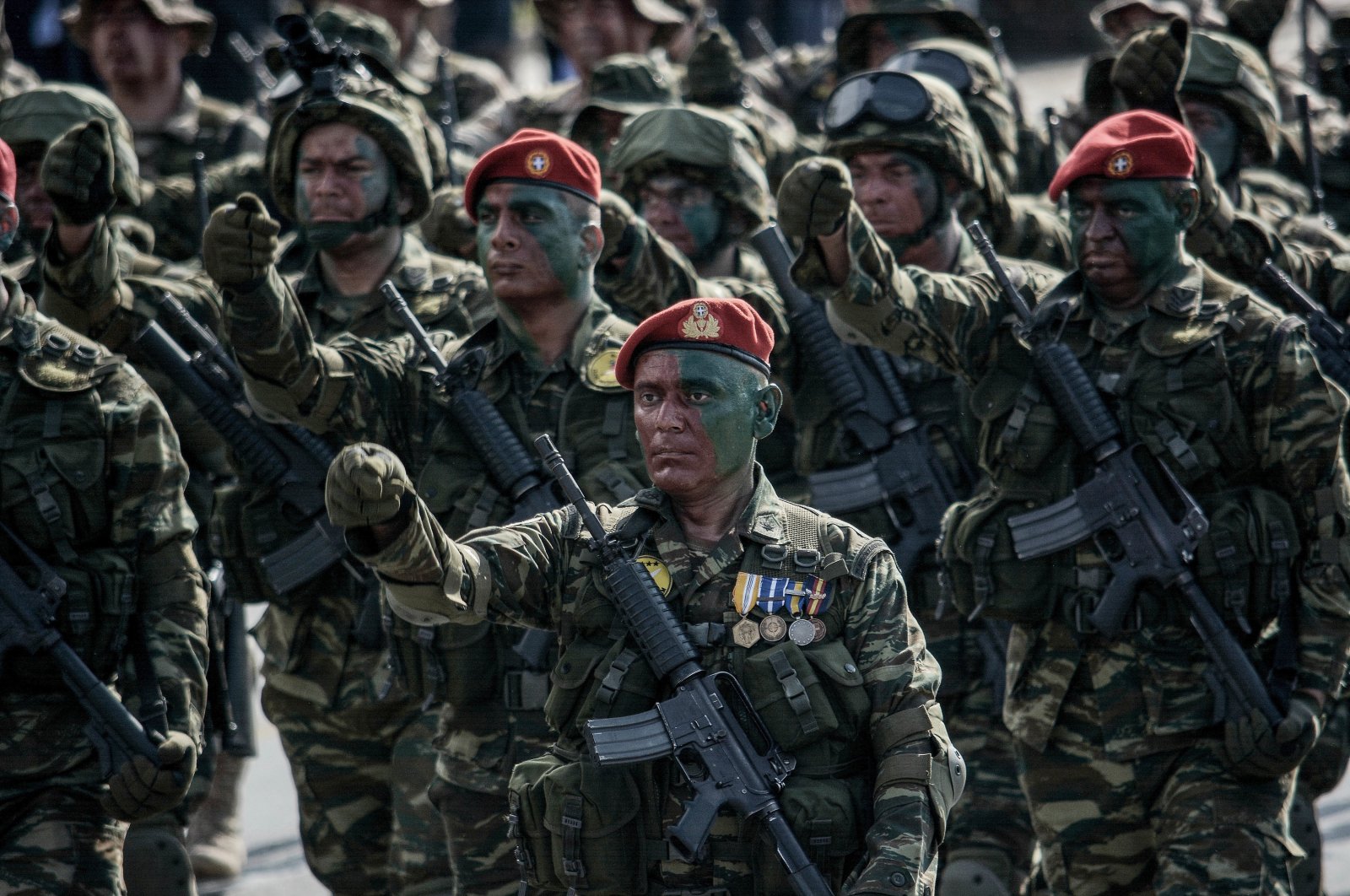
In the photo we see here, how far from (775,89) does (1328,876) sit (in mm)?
5930

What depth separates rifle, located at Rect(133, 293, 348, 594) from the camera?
862 centimetres

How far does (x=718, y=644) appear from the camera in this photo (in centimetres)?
614

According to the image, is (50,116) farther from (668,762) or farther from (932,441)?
(668,762)

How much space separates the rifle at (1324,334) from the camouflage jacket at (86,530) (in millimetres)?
3969

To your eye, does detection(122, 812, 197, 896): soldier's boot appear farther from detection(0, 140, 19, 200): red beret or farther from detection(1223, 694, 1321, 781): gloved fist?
detection(1223, 694, 1321, 781): gloved fist

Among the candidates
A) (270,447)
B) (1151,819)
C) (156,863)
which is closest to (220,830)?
(156,863)

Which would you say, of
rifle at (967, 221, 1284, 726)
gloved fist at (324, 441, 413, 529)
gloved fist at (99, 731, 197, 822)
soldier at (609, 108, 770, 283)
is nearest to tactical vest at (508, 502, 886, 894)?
gloved fist at (324, 441, 413, 529)

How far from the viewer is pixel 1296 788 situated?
357 inches

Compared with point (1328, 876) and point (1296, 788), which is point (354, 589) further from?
point (1328, 876)

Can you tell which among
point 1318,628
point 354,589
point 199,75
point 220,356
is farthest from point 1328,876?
point 199,75

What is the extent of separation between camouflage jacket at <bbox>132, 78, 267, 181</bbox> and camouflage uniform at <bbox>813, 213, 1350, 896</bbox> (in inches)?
207

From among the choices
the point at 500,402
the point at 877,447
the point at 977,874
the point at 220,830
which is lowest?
the point at 220,830

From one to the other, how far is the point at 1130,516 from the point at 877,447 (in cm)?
145

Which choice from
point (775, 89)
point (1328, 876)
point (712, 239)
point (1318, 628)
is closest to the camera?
point (1318, 628)
